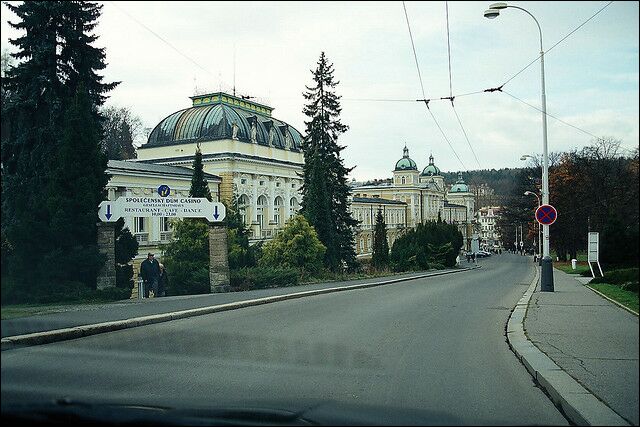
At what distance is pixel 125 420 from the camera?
314 cm

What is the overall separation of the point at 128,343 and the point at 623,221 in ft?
27.8

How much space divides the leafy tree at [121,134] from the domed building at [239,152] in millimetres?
2169

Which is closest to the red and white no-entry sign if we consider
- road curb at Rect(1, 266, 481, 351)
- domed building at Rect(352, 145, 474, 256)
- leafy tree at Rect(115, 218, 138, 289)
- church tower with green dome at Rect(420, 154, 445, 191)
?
road curb at Rect(1, 266, 481, 351)

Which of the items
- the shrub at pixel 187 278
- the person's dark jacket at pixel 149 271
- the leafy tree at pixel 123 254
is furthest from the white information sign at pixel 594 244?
the leafy tree at pixel 123 254

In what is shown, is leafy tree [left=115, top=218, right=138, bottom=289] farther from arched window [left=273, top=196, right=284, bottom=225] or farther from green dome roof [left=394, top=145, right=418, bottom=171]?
green dome roof [left=394, top=145, right=418, bottom=171]

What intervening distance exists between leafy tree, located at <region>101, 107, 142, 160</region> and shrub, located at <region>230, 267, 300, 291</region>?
1232 inches

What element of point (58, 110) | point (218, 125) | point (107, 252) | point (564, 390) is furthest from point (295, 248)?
point (218, 125)

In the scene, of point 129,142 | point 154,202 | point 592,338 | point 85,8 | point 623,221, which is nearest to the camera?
point 623,221

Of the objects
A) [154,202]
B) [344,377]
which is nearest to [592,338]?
[344,377]

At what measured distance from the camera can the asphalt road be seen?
6.16m

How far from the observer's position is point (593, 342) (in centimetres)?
984

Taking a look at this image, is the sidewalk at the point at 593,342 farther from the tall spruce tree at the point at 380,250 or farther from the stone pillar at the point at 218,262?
the tall spruce tree at the point at 380,250

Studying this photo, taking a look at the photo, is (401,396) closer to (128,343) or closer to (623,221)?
(623,221)

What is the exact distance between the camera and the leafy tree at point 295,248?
29.4 meters
